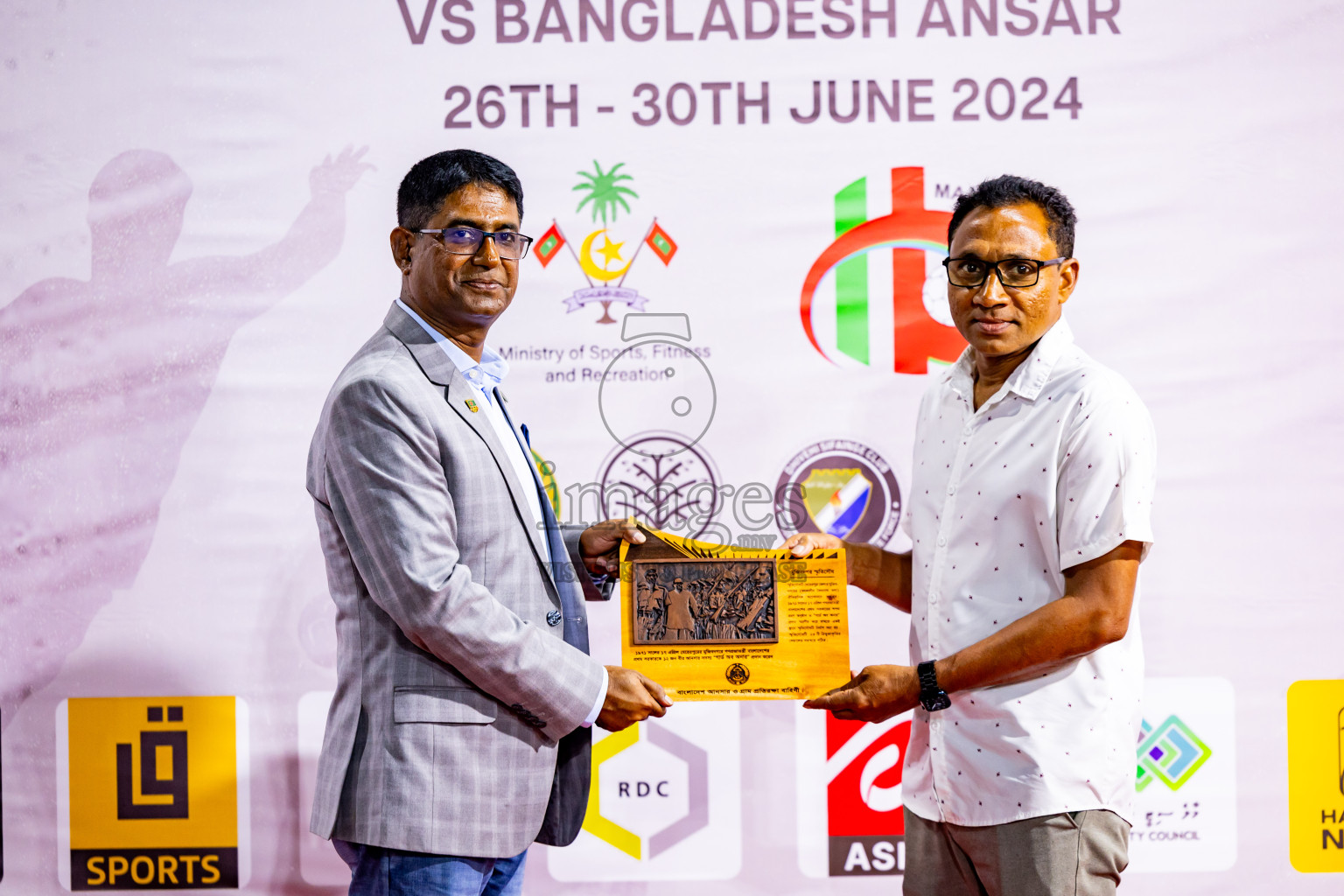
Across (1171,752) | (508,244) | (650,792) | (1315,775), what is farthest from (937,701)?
(1315,775)

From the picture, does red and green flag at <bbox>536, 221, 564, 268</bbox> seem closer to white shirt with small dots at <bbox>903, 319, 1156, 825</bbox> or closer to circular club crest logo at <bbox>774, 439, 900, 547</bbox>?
circular club crest logo at <bbox>774, 439, 900, 547</bbox>

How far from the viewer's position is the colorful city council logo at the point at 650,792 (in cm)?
339

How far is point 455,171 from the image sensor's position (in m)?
2.19

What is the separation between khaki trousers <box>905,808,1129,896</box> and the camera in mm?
1955

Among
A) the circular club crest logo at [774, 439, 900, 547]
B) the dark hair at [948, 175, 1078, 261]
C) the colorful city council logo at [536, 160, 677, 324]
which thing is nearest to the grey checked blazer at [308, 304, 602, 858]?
the dark hair at [948, 175, 1078, 261]

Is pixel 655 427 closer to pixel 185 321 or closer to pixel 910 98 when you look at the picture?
pixel 910 98

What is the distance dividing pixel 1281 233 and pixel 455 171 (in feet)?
8.95

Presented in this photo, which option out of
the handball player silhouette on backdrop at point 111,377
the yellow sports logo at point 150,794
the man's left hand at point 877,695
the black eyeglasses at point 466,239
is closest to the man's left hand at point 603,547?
the man's left hand at point 877,695

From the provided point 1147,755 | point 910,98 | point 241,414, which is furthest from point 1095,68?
point 241,414

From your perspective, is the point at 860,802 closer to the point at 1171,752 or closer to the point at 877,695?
the point at 1171,752

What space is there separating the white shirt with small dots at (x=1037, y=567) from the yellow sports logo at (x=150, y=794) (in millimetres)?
2431

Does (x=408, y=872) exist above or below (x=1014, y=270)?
below

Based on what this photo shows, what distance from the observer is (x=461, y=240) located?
218 cm

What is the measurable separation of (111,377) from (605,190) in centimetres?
176
